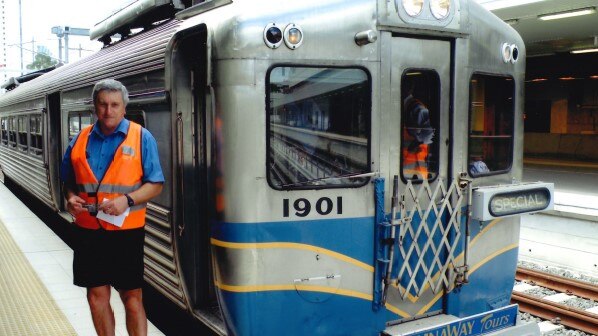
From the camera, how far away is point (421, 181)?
12.9ft

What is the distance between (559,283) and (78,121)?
5.82m

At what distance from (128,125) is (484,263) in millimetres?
2597

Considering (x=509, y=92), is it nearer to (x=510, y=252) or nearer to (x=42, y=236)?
(x=510, y=252)

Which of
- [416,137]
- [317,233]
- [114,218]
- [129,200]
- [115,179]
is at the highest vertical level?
[416,137]

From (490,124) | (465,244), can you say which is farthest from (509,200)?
(490,124)

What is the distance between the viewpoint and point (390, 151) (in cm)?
379

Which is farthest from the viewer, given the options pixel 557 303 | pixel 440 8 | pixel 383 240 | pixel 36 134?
pixel 36 134

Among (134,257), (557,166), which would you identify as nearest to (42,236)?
(134,257)

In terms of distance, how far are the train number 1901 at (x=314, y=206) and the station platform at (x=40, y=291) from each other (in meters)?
2.11

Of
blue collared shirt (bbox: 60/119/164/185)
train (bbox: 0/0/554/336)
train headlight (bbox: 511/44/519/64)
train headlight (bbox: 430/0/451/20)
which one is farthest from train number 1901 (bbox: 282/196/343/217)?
train headlight (bbox: 511/44/519/64)

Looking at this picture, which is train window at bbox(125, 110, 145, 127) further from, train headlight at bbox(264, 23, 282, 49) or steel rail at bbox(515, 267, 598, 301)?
steel rail at bbox(515, 267, 598, 301)

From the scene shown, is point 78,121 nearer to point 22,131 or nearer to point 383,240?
point 383,240

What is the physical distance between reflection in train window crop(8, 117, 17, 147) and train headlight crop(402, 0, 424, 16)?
A: 11.3 m

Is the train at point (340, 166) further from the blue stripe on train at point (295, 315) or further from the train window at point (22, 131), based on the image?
the train window at point (22, 131)
